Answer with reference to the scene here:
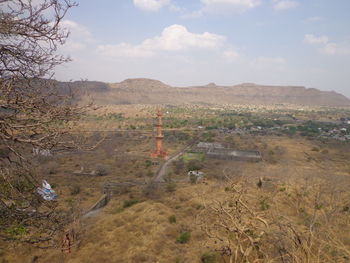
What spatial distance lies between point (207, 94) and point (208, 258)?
15248 cm

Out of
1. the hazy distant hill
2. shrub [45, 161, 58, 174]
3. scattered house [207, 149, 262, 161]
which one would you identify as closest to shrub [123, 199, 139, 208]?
shrub [45, 161, 58, 174]

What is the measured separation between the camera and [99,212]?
50.7 ft

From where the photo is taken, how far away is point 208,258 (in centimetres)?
959

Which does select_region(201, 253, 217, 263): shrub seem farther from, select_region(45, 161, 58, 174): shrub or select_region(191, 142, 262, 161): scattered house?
select_region(191, 142, 262, 161): scattered house

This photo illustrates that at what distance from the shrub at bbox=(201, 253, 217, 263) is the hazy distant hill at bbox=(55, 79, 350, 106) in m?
105

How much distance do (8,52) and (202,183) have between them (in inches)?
705

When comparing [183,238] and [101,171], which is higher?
[183,238]

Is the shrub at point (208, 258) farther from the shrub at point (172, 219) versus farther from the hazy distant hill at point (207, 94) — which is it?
the hazy distant hill at point (207, 94)

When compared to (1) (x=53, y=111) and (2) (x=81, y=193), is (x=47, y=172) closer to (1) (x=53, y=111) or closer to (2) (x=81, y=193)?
(2) (x=81, y=193)

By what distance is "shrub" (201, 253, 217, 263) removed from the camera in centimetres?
950

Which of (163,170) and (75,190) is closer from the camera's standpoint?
(75,190)

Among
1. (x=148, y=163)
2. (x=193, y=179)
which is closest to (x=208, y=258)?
(x=193, y=179)

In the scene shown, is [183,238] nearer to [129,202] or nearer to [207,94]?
[129,202]

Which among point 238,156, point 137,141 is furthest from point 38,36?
point 137,141
